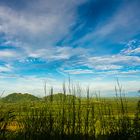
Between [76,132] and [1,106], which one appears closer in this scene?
[76,132]

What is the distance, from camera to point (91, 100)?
6996 mm

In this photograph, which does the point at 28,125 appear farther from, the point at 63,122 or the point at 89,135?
the point at 89,135

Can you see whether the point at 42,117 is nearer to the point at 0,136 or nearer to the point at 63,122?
the point at 63,122

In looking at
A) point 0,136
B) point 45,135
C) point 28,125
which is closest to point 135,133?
point 45,135

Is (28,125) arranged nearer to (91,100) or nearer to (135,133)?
(91,100)

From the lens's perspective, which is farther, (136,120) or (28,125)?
(28,125)

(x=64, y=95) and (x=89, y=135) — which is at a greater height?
(x=64, y=95)

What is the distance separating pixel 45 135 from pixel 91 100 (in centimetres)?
149

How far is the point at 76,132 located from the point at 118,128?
1.13 m

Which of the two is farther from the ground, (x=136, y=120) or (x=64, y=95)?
(x=64, y=95)

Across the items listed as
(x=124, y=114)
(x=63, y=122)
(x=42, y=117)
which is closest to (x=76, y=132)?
(x=63, y=122)

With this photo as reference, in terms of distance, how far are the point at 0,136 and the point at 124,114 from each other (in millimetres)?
3085

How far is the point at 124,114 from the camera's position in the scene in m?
6.86

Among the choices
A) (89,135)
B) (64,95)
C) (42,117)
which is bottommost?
(89,135)
